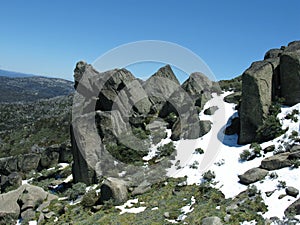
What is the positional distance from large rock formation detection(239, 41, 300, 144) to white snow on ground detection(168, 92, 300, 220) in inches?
48.3

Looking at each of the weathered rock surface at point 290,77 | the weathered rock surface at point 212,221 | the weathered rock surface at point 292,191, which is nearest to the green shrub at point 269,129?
the weathered rock surface at point 290,77

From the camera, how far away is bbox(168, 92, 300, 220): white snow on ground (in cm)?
1620

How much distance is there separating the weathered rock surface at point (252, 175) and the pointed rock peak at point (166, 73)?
23351 millimetres

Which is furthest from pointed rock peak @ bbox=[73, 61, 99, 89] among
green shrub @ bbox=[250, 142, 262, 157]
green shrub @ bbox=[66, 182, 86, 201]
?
green shrub @ bbox=[250, 142, 262, 157]

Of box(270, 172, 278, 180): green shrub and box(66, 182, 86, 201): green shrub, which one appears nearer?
box(270, 172, 278, 180): green shrub

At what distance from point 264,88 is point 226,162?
7.01 metres

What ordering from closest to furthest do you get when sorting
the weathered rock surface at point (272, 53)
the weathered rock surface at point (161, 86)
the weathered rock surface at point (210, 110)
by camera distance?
the weathered rock surface at point (210, 110) < the weathered rock surface at point (272, 53) < the weathered rock surface at point (161, 86)

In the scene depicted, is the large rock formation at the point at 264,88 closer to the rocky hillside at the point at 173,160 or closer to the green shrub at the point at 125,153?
the rocky hillside at the point at 173,160

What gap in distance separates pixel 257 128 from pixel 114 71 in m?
19.3

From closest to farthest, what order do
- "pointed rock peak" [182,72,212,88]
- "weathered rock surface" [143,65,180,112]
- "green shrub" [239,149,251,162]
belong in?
"green shrub" [239,149,251,162]
"pointed rock peak" [182,72,212,88]
"weathered rock surface" [143,65,180,112]

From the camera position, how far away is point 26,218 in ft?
67.9

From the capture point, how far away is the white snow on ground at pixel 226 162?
1620cm

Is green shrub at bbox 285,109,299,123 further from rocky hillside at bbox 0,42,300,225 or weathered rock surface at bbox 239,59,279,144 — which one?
weathered rock surface at bbox 239,59,279,144

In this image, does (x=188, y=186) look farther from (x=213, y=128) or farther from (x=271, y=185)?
(x=213, y=128)
